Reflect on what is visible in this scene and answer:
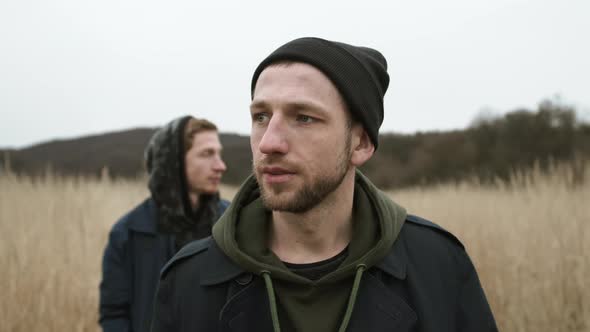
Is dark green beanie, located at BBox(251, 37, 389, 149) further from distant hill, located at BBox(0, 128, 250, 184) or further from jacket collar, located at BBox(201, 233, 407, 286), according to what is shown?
distant hill, located at BBox(0, 128, 250, 184)

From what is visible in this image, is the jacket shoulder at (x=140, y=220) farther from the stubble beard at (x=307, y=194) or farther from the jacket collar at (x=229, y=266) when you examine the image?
the stubble beard at (x=307, y=194)

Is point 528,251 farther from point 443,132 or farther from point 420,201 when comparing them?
point 443,132

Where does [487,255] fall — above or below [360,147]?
below

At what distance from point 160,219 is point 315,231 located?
1820mm

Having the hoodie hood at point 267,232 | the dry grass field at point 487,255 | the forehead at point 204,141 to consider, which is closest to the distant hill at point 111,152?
the dry grass field at point 487,255

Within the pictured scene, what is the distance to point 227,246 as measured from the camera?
1554 mm

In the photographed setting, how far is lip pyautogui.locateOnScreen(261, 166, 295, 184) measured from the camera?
149cm

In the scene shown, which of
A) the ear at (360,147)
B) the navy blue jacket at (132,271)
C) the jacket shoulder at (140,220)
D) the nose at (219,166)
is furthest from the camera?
the nose at (219,166)

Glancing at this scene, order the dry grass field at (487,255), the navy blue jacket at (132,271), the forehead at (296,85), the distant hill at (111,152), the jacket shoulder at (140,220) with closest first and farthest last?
the forehead at (296,85) → the navy blue jacket at (132,271) → the jacket shoulder at (140,220) → the dry grass field at (487,255) → the distant hill at (111,152)

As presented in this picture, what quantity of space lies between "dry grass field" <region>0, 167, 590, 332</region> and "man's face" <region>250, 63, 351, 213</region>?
2.94 m

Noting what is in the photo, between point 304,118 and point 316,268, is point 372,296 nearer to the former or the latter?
point 316,268

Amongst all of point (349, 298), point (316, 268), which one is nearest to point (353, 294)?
point (349, 298)

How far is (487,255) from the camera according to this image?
486 cm

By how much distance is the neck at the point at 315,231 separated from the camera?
1585mm
